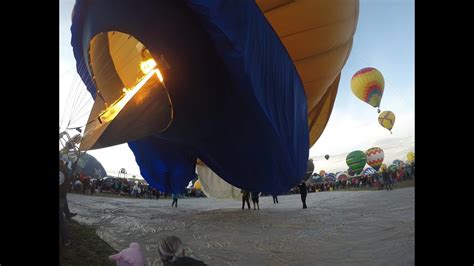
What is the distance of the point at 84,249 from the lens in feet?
7.54

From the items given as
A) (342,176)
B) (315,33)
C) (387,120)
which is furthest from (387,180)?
(342,176)

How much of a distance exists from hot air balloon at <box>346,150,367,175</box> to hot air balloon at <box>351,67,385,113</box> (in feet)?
16.7

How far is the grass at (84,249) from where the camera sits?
2.15 metres

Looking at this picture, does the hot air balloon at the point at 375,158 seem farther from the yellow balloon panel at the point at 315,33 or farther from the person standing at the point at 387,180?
the yellow balloon panel at the point at 315,33

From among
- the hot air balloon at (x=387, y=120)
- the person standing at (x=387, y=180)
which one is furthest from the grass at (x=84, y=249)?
the hot air balloon at (x=387, y=120)

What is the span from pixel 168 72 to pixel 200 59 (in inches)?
9.1

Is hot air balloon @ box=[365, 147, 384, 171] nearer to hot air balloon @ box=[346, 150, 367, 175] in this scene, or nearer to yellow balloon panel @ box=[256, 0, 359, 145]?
hot air balloon @ box=[346, 150, 367, 175]

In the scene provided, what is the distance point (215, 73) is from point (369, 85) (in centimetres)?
825

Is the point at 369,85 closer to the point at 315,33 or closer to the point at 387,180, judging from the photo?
the point at 387,180

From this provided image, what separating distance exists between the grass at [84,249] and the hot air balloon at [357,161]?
1350cm

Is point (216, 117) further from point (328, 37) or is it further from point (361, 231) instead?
point (361, 231)

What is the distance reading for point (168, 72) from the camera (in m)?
2.26

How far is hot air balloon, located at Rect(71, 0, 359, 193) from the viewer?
1964mm
